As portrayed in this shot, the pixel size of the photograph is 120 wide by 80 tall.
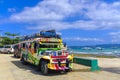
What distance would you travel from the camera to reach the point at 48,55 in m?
Answer: 15.2

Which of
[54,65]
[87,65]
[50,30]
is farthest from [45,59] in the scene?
[50,30]

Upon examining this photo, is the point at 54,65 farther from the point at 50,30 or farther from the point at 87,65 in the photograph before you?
the point at 50,30

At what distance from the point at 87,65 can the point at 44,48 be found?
323 centimetres

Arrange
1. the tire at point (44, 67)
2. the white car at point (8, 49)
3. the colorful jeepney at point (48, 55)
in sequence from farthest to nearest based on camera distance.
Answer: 1. the white car at point (8, 49)
2. the tire at point (44, 67)
3. the colorful jeepney at point (48, 55)

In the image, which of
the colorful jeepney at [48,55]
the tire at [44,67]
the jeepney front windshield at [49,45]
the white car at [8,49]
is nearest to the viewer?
the colorful jeepney at [48,55]

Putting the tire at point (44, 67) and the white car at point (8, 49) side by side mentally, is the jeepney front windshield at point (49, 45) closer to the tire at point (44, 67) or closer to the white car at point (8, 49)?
the tire at point (44, 67)

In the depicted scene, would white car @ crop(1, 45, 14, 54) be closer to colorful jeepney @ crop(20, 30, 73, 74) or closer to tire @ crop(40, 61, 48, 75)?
colorful jeepney @ crop(20, 30, 73, 74)

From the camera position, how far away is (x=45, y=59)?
15055 mm

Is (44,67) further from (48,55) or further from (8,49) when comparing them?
(8,49)

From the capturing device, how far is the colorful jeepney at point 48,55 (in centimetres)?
1461

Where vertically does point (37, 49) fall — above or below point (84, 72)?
above

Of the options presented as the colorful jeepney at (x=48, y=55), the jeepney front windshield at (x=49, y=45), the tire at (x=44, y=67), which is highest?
the jeepney front windshield at (x=49, y=45)

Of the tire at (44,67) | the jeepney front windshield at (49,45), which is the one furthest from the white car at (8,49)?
the tire at (44,67)

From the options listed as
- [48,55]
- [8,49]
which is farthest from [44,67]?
[8,49]
